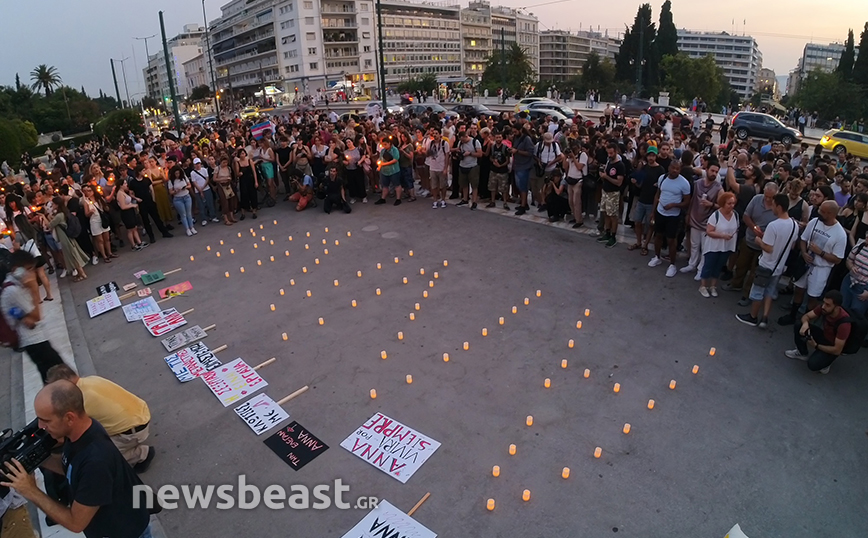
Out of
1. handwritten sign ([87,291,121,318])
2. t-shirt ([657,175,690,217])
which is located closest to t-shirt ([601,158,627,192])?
t-shirt ([657,175,690,217])

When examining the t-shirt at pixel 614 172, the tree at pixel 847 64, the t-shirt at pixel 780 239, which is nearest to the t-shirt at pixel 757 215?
the t-shirt at pixel 780 239

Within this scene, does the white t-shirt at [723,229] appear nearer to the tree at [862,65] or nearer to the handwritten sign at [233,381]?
the handwritten sign at [233,381]

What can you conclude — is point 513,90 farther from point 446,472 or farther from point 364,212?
point 446,472

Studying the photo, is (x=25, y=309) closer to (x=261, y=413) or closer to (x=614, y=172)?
(x=261, y=413)

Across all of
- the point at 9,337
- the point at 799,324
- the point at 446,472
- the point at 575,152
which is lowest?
the point at 446,472

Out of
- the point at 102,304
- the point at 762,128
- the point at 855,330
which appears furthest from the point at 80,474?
the point at 762,128

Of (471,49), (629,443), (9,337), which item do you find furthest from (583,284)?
(471,49)

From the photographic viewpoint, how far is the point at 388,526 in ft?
15.0

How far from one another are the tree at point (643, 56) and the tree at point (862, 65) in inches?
814

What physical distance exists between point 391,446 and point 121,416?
274 cm

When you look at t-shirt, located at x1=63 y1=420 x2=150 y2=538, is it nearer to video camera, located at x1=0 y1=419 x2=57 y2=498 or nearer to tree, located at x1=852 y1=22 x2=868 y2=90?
video camera, located at x1=0 y1=419 x2=57 y2=498

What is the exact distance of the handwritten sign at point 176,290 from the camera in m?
9.81

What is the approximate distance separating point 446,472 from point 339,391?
1.97 meters

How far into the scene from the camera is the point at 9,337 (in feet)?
20.7
